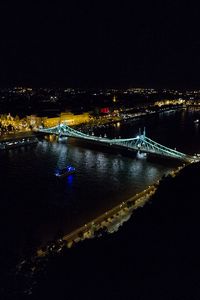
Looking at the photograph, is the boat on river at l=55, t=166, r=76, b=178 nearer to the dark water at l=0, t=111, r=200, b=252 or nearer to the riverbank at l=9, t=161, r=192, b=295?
the dark water at l=0, t=111, r=200, b=252

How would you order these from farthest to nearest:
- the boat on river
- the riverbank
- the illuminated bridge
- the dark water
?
the illuminated bridge
the boat on river
the dark water
the riverbank

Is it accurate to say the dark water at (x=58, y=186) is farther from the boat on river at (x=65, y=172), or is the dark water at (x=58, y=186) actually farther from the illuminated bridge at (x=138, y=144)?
the illuminated bridge at (x=138, y=144)

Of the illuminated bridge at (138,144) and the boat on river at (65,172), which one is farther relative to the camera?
the illuminated bridge at (138,144)

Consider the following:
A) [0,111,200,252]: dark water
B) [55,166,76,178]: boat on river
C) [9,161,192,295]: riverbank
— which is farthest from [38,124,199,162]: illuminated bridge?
[9,161,192,295]: riverbank

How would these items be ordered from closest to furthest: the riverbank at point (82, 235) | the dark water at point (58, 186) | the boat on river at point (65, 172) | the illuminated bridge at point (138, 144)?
the riverbank at point (82, 235), the dark water at point (58, 186), the boat on river at point (65, 172), the illuminated bridge at point (138, 144)

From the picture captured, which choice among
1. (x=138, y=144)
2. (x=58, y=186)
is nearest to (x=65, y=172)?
(x=58, y=186)

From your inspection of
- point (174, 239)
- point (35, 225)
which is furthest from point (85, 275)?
point (35, 225)

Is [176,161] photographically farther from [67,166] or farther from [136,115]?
[136,115]

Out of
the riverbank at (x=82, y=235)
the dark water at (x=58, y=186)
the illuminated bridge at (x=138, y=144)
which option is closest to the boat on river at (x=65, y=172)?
the dark water at (x=58, y=186)
